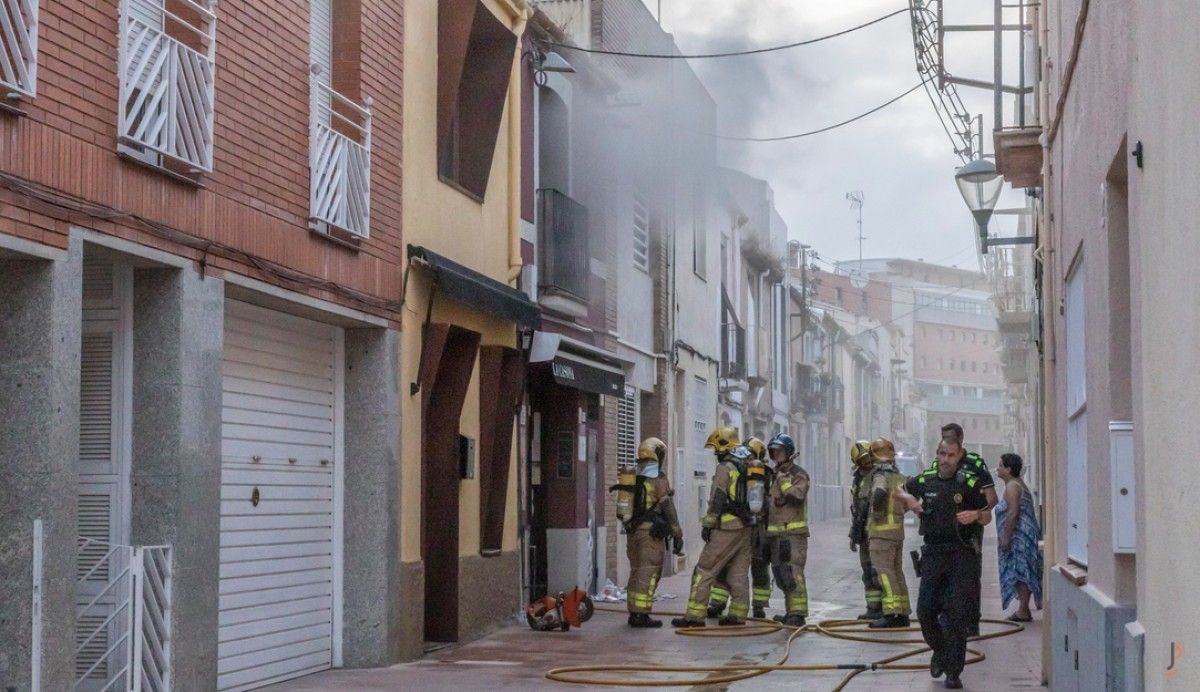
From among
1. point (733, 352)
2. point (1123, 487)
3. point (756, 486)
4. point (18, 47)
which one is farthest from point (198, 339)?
point (733, 352)

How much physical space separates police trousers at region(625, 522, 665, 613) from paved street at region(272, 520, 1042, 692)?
302 mm

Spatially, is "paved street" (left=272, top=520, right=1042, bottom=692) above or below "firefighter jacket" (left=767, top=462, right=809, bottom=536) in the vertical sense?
below

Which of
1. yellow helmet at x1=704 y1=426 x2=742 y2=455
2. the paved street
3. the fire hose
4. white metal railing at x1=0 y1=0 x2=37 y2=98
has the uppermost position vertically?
white metal railing at x1=0 y1=0 x2=37 y2=98

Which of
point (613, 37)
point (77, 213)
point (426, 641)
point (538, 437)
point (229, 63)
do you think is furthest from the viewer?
point (613, 37)

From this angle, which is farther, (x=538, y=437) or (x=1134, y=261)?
(x=538, y=437)

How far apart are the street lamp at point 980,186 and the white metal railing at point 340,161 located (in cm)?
633

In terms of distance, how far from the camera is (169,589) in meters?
8.65

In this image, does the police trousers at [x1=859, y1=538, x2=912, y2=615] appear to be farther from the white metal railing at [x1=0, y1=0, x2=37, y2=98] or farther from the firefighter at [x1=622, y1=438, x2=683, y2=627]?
the white metal railing at [x1=0, y1=0, x2=37, y2=98]

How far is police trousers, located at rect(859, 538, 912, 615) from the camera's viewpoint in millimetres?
14758

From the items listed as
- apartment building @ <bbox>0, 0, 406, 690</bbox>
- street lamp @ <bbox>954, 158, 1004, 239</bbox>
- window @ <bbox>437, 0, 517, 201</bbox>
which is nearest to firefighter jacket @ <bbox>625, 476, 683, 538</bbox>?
window @ <bbox>437, 0, 517, 201</bbox>

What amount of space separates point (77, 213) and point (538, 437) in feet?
33.5

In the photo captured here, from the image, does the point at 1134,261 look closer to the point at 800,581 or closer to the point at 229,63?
the point at 229,63

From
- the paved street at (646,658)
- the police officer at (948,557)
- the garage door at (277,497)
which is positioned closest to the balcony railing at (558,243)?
the paved street at (646,658)

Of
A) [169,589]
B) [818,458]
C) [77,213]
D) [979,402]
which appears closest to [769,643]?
[169,589]
